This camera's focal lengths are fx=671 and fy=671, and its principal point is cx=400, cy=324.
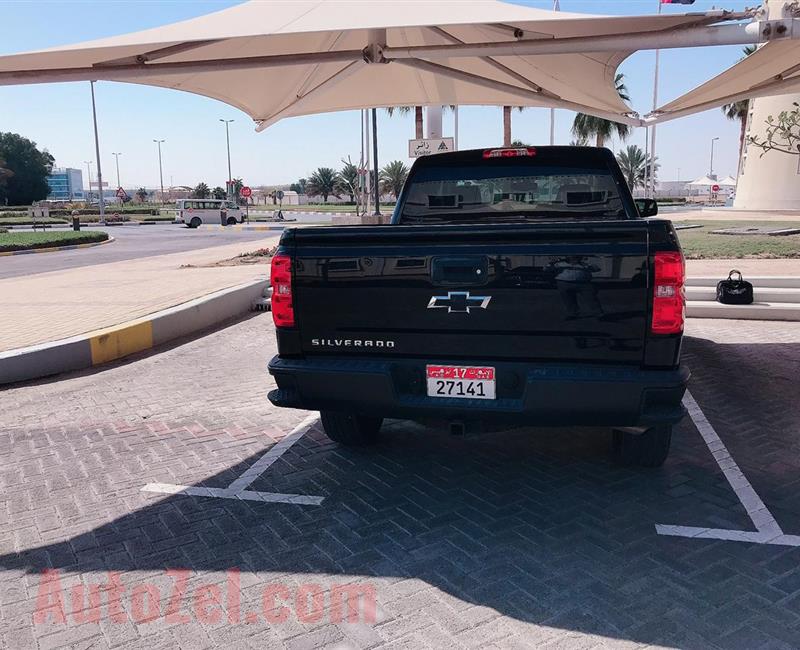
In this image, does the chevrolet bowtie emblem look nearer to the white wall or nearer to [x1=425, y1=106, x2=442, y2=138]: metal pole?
[x1=425, y1=106, x2=442, y2=138]: metal pole

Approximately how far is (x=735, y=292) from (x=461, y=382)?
759cm

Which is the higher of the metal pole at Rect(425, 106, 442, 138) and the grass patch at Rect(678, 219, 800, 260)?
the metal pole at Rect(425, 106, 442, 138)

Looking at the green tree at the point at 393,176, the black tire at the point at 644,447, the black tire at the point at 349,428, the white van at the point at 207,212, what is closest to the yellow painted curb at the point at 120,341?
the black tire at the point at 349,428

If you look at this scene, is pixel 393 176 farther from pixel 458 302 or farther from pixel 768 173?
pixel 458 302

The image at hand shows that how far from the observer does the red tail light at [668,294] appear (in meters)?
3.29

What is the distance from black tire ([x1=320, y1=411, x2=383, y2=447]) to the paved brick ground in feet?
0.36

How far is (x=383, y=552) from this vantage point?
11.5 feet

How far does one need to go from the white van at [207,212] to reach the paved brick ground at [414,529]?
42.5 m

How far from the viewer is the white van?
46375 millimetres

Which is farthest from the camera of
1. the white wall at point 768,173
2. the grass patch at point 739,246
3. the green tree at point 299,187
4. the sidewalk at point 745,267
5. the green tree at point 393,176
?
the green tree at point 299,187

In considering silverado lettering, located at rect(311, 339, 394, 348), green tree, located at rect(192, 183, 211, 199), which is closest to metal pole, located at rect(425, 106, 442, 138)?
silverado lettering, located at rect(311, 339, 394, 348)

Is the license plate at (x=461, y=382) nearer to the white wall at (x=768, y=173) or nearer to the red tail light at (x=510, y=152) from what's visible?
the red tail light at (x=510, y=152)

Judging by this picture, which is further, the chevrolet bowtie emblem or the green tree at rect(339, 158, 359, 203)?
the green tree at rect(339, 158, 359, 203)

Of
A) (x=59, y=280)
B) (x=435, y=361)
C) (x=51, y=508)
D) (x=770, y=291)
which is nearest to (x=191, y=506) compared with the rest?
(x=51, y=508)
